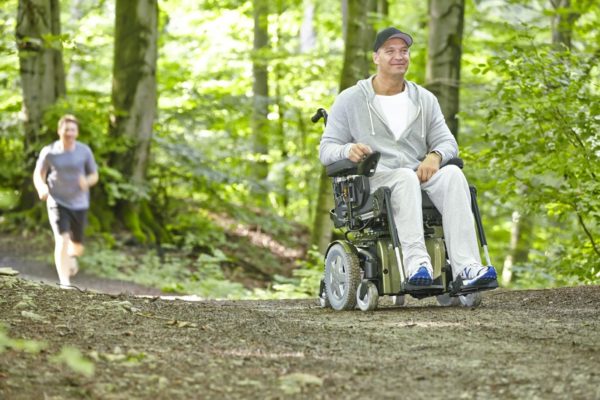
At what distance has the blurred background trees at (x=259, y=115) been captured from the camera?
316 inches

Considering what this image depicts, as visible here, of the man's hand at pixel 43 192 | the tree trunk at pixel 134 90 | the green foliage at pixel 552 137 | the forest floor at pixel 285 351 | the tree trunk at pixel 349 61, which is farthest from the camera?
the tree trunk at pixel 134 90

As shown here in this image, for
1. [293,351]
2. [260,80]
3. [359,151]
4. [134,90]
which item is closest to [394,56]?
[359,151]

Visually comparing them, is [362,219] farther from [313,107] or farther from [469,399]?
[313,107]

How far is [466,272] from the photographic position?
218 inches

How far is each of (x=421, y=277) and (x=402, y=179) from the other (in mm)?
635

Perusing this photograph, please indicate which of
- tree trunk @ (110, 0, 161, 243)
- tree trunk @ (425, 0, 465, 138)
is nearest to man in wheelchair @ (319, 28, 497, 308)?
tree trunk @ (425, 0, 465, 138)

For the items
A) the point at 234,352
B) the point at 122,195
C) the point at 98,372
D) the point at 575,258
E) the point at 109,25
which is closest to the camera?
the point at 98,372

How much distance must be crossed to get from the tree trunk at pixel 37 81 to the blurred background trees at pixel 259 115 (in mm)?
26

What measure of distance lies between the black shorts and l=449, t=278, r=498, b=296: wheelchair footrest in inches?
182

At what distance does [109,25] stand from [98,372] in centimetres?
1965

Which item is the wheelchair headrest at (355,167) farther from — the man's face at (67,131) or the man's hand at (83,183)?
the man's face at (67,131)

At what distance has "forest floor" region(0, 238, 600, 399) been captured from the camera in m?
3.07

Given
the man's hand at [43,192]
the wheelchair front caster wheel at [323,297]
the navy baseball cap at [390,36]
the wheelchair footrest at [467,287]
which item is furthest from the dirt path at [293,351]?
the man's hand at [43,192]

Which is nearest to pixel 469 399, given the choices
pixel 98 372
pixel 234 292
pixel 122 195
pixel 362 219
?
pixel 98 372
